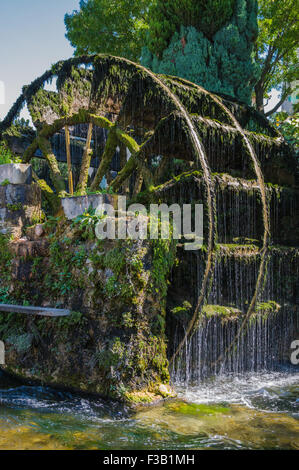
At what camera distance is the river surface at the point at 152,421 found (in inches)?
133

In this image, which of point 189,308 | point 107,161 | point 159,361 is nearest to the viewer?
point 159,361

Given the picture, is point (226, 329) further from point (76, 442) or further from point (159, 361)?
point (76, 442)

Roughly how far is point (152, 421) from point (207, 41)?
909 cm

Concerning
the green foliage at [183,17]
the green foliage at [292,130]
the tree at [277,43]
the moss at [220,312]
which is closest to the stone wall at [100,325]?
the moss at [220,312]

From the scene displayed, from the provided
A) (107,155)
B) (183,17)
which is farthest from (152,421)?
(183,17)

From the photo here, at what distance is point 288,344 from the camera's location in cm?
689

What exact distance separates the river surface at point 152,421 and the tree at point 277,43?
36.5 feet

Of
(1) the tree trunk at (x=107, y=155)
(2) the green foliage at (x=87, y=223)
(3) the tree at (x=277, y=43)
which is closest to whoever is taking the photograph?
(2) the green foliage at (x=87, y=223)

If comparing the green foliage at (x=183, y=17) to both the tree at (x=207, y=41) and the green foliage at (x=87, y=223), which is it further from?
the green foliage at (x=87, y=223)

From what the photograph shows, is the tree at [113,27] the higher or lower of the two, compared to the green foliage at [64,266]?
higher

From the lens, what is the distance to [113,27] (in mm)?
14695

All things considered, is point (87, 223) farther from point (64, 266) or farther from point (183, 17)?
point (183, 17)
